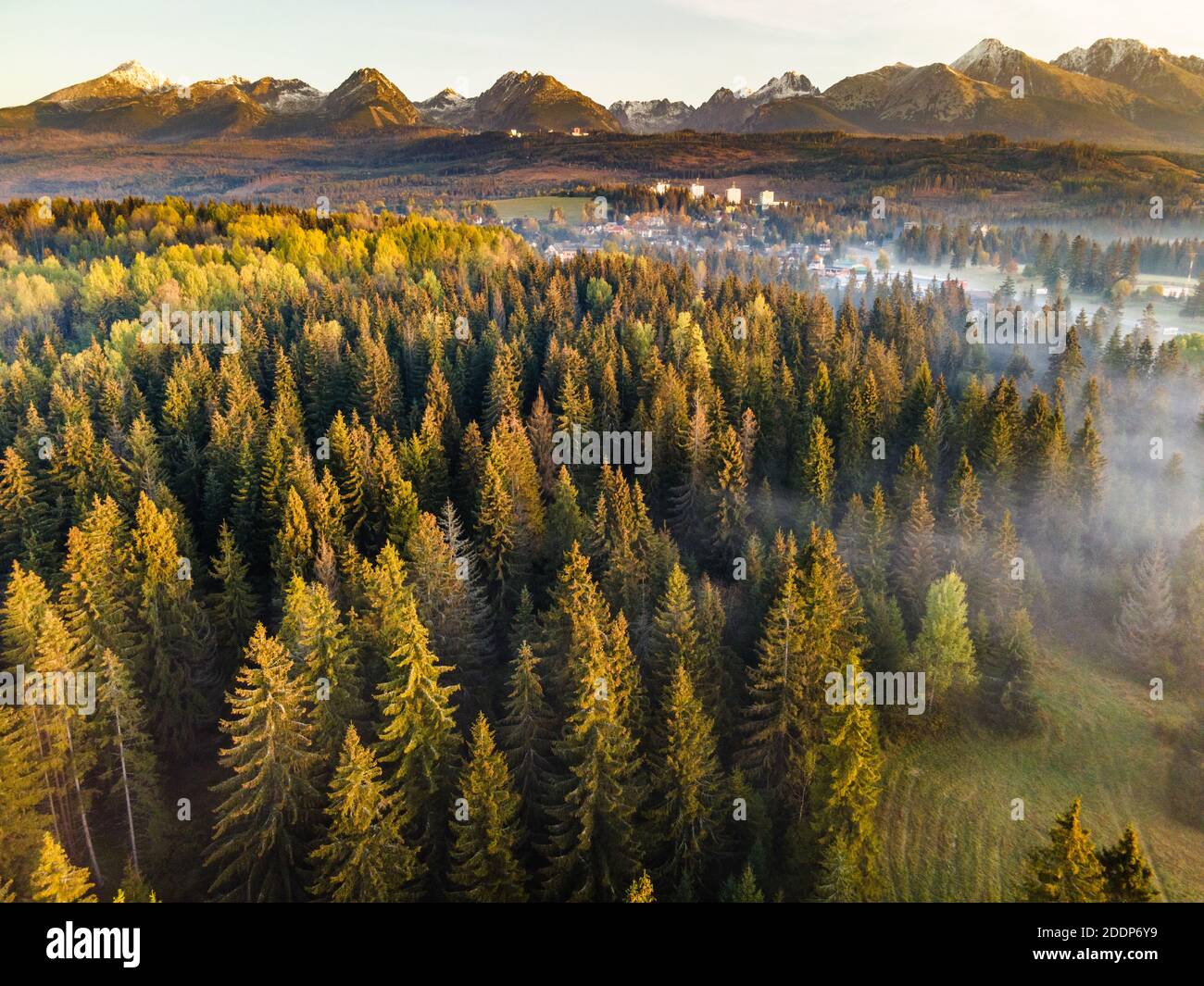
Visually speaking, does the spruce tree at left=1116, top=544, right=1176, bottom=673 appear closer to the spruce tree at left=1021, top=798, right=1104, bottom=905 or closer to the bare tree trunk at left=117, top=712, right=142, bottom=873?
the spruce tree at left=1021, top=798, right=1104, bottom=905

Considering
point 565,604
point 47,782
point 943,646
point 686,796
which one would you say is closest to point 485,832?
point 686,796

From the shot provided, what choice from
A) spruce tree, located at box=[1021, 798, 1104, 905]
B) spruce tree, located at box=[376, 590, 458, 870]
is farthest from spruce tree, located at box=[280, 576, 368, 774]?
spruce tree, located at box=[1021, 798, 1104, 905]

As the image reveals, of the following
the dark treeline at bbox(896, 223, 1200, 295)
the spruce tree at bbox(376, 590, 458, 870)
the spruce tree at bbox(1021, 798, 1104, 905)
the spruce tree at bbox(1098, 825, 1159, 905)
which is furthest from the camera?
the dark treeline at bbox(896, 223, 1200, 295)

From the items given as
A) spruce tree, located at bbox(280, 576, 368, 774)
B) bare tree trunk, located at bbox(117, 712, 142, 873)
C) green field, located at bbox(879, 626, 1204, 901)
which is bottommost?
green field, located at bbox(879, 626, 1204, 901)

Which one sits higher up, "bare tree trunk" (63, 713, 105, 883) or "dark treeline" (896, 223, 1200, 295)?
"dark treeline" (896, 223, 1200, 295)
